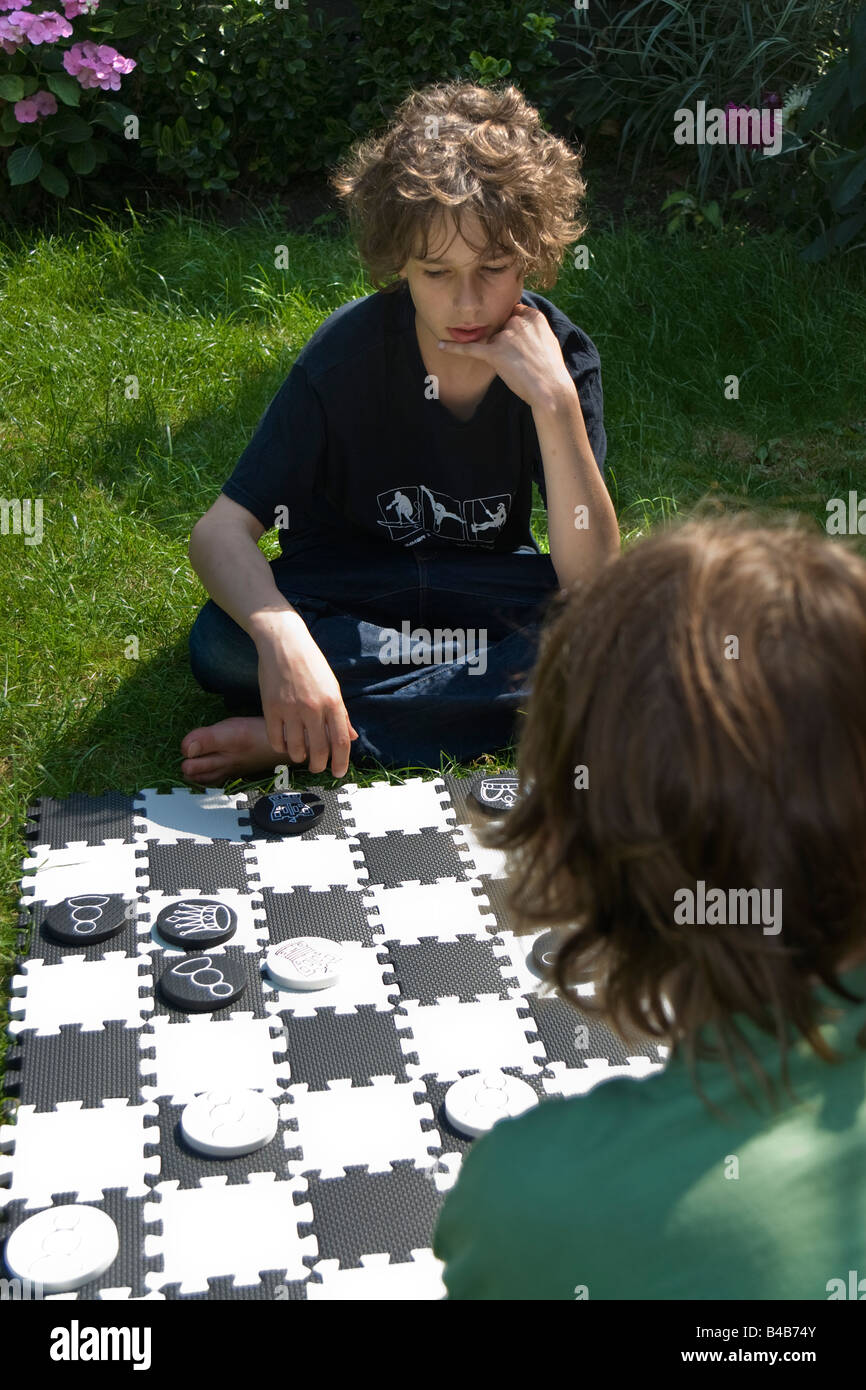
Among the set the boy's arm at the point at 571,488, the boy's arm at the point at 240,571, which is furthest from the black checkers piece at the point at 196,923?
the boy's arm at the point at 571,488

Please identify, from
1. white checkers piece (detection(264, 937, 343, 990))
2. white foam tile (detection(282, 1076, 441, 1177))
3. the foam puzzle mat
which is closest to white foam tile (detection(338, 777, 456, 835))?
the foam puzzle mat

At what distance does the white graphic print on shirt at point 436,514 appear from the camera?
2752mm

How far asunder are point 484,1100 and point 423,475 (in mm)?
1308

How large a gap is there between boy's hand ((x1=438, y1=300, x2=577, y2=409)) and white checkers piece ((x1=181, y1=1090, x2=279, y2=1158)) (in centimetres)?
133

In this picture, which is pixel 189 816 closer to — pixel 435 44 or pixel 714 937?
pixel 714 937

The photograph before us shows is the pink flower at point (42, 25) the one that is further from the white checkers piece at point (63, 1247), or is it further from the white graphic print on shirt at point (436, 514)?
the white checkers piece at point (63, 1247)

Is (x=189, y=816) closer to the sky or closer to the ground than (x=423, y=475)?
closer to the ground

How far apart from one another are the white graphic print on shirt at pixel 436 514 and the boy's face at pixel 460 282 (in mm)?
344

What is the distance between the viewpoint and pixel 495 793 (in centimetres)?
255

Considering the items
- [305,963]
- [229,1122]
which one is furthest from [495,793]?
[229,1122]

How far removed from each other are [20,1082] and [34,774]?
32.2 inches

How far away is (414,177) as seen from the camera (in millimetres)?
2422
